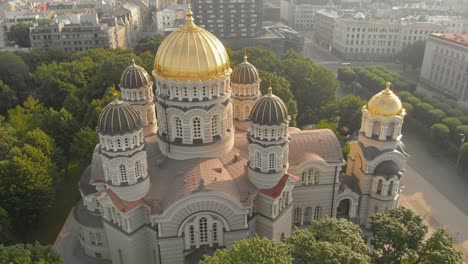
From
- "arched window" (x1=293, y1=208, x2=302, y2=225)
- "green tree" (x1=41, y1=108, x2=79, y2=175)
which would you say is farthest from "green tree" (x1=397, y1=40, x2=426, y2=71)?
"green tree" (x1=41, y1=108, x2=79, y2=175)

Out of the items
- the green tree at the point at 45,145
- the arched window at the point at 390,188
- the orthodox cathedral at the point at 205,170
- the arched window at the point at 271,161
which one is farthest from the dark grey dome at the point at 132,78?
the arched window at the point at 390,188

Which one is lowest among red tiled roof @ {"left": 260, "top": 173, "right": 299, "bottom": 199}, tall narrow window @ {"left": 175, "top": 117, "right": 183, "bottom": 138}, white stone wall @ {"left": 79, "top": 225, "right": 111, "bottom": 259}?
white stone wall @ {"left": 79, "top": 225, "right": 111, "bottom": 259}

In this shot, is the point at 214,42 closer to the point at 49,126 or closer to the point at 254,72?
the point at 254,72

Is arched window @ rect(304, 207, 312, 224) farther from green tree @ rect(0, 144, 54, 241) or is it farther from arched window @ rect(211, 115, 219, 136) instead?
green tree @ rect(0, 144, 54, 241)

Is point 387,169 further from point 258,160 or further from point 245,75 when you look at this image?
point 245,75

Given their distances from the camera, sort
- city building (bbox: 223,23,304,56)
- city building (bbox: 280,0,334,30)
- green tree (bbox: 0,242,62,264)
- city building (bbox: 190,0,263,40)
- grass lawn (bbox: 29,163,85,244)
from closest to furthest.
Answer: green tree (bbox: 0,242,62,264)
grass lawn (bbox: 29,163,85,244)
city building (bbox: 223,23,304,56)
city building (bbox: 190,0,263,40)
city building (bbox: 280,0,334,30)

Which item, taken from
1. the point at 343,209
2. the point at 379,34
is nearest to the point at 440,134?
the point at 343,209

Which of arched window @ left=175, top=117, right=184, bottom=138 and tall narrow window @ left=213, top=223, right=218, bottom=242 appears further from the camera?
arched window @ left=175, top=117, right=184, bottom=138
